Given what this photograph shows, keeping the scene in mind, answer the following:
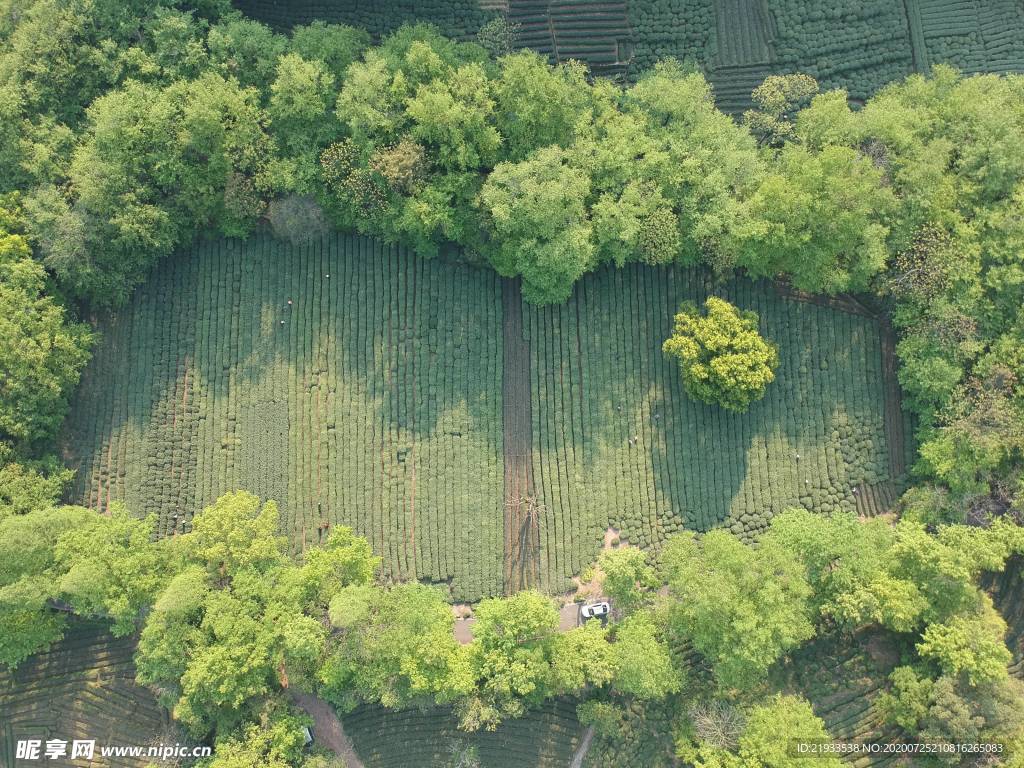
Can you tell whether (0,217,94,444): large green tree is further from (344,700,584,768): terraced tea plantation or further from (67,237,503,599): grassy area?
(344,700,584,768): terraced tea plantation

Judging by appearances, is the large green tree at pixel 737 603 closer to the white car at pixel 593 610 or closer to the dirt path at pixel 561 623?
the white car at pixel 593 610

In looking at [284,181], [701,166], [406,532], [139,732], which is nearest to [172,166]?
[284,181]

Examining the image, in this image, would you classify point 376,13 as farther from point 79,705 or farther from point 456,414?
point 79,705

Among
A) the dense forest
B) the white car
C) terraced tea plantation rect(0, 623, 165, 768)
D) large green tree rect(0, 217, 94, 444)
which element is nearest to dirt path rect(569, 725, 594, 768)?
the dense forest

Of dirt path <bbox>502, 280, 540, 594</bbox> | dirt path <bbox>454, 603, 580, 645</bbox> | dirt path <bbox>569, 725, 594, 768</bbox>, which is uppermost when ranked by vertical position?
dirt path <bbox>502, 280, 540, 594</bbox>

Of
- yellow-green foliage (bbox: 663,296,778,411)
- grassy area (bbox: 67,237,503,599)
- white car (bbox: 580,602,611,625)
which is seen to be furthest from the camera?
grassy area (bbox: 67,237,503,599)

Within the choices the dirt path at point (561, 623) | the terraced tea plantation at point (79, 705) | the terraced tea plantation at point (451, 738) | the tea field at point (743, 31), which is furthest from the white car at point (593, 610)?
the tea field at point (743, 31)

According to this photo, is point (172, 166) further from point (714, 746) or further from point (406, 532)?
point (714, 746)
